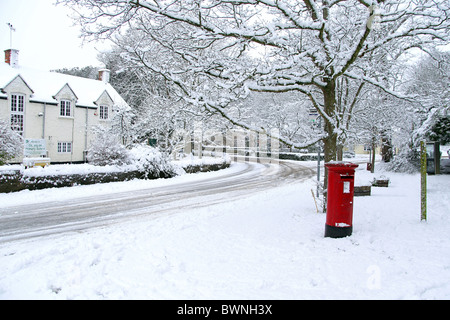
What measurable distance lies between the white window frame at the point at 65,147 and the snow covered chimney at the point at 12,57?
7361mm

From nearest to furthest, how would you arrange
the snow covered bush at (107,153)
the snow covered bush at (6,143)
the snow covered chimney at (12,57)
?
the snow covered bush at (6,143) → the snow covered bush at (107,153) → the snow covered chimney at (12,57)

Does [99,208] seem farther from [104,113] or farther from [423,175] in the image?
[104,113]

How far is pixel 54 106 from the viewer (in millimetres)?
26797

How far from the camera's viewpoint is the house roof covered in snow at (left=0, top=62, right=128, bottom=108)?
977 inches

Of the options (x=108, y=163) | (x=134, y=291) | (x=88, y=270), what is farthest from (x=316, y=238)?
(x=108, y=163)

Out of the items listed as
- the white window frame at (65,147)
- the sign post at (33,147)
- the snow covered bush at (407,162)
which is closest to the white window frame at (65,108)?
the white window frame at (65,147)

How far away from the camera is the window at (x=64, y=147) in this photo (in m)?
27.4

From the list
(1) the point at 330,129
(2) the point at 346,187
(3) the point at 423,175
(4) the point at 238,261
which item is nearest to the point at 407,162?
(1) the point at 330,129

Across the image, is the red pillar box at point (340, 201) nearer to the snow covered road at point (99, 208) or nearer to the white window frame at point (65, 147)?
the snow covered road at point (99, 208)

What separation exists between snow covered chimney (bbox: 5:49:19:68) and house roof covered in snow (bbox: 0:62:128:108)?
11.3 inches

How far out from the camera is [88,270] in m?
4.37

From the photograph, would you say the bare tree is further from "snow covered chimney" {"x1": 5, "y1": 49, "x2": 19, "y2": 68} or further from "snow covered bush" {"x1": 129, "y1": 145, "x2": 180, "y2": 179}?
"snow covered chimney" {"x1": 5, "y1": 49, "x2": 19, "y2": 68}

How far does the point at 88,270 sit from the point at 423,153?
21.5 feet

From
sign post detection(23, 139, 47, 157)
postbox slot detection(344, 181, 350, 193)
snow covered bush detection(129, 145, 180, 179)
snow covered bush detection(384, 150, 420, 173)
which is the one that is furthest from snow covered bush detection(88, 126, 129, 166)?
snow covered bush detection(384, 150, 420, 173)
